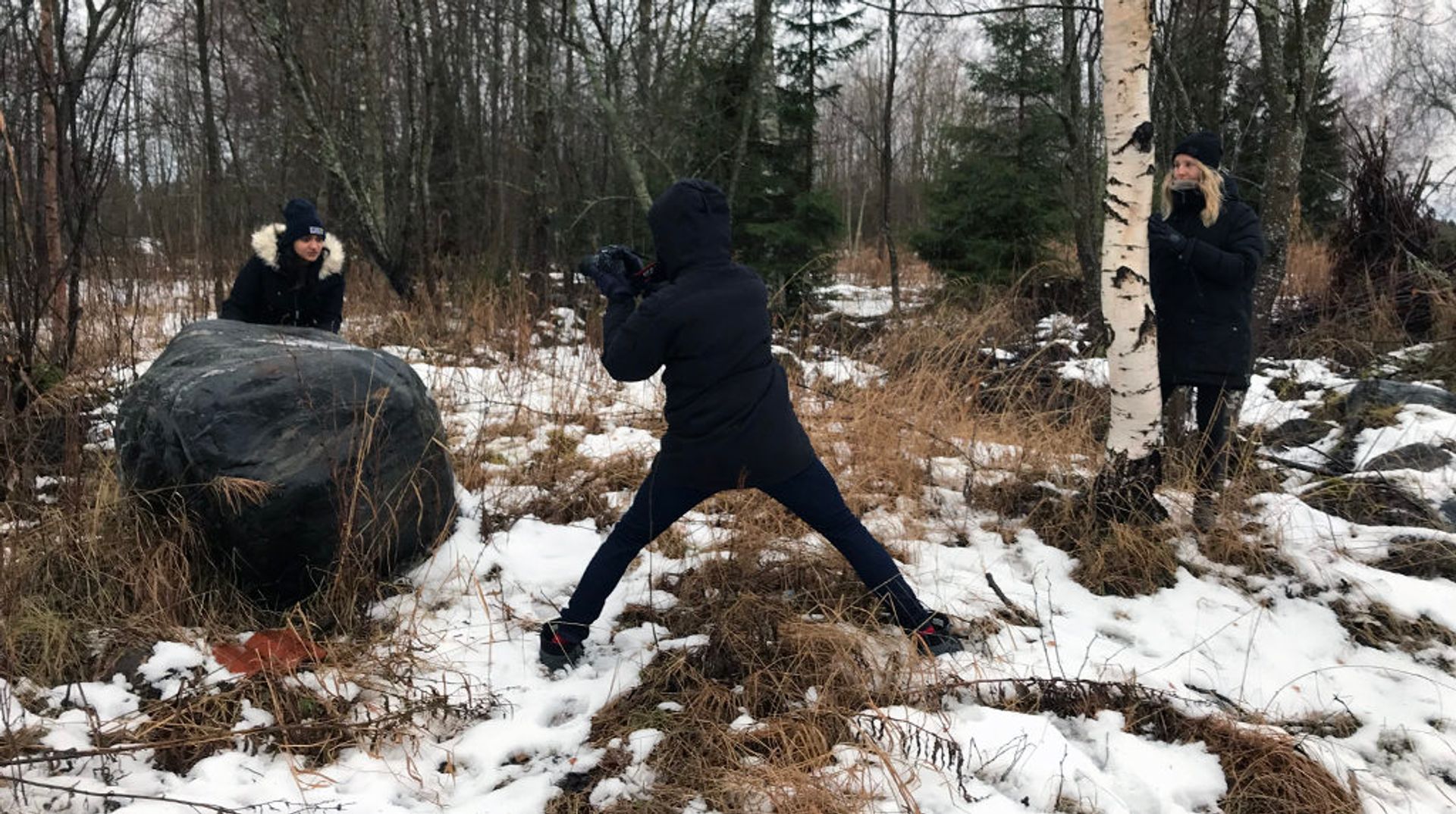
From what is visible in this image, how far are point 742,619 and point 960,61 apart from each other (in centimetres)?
973

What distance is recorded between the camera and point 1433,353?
19.7 feet

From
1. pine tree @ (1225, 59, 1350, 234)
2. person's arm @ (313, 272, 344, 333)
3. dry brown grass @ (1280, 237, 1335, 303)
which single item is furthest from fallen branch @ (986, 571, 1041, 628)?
pine tree @ (1225, 59, 1350, 234)

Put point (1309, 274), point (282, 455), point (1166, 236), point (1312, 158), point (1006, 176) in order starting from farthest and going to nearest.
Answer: point (1312, 158)
point (1006, 176)
point (1309, 274)
point (1166, 236)
point (282, 455)

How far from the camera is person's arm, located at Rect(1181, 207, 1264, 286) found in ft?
10.6

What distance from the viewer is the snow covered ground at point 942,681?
2178mm

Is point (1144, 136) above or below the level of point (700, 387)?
above

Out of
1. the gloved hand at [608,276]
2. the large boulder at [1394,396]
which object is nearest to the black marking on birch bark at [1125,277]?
the gloved hand at [608,276]

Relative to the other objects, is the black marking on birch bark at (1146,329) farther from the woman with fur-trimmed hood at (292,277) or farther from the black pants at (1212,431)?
the woman with fur-trimmed hood at (292,277)

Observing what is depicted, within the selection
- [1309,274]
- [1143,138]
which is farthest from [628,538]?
[1309,274]

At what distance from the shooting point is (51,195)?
5336mm

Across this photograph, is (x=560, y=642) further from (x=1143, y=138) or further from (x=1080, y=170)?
(x=1080, y=170)

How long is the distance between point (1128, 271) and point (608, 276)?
7.00 feet

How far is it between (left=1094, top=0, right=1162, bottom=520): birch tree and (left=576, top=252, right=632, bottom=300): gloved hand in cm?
200

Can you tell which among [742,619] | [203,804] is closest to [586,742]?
[742,619]
